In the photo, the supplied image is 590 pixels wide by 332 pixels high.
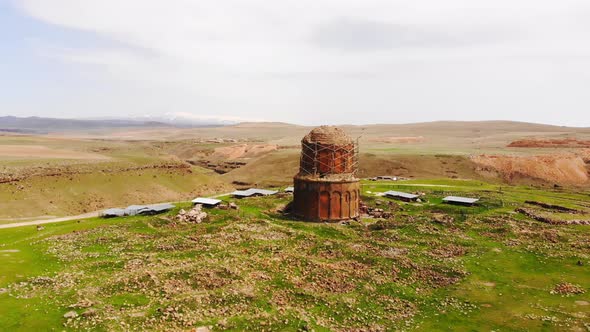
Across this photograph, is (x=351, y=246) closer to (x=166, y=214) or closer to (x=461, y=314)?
(x=461, y=314)

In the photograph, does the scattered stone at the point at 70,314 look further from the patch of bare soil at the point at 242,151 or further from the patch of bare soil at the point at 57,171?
the patch of bare soil at the point at 242,151

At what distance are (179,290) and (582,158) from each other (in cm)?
10810

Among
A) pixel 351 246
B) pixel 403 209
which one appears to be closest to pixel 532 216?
pixel 403 209

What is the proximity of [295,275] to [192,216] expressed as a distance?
1974 cm

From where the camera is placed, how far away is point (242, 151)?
14525 centimetres

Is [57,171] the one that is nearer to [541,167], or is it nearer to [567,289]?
[567,289]

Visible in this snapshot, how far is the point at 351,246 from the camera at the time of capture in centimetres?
3619

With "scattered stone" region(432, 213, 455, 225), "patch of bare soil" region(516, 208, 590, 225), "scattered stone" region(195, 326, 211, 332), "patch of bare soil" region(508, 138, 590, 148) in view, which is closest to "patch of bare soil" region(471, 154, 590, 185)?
"patch of bare soil" region(508, 138, 590, 148)

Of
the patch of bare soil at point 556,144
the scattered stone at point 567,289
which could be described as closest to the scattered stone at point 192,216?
the scattered stone at point 567,289

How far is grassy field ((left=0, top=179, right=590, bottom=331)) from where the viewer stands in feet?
73.5

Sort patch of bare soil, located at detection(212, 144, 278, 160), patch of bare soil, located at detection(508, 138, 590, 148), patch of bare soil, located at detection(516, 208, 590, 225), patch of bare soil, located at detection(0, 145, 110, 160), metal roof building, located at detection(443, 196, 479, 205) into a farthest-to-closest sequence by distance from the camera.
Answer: patch of bare soil, located at detection(212, 144, 278, 160), patch of bare soil, located at detection(508, 138, 590, 148), patch of bare soil, located at detection(0, 145, 110, 160), metal roof building, located at detection(443, 196, 479, 205), patch of bare soil, located at detection(516, 208, 590, 225)

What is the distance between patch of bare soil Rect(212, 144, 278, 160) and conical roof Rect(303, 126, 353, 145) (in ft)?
280

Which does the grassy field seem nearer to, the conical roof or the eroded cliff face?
the conical roof

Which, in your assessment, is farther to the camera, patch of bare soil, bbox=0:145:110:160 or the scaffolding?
patch of bare soil, bbox=0:145:110:160
